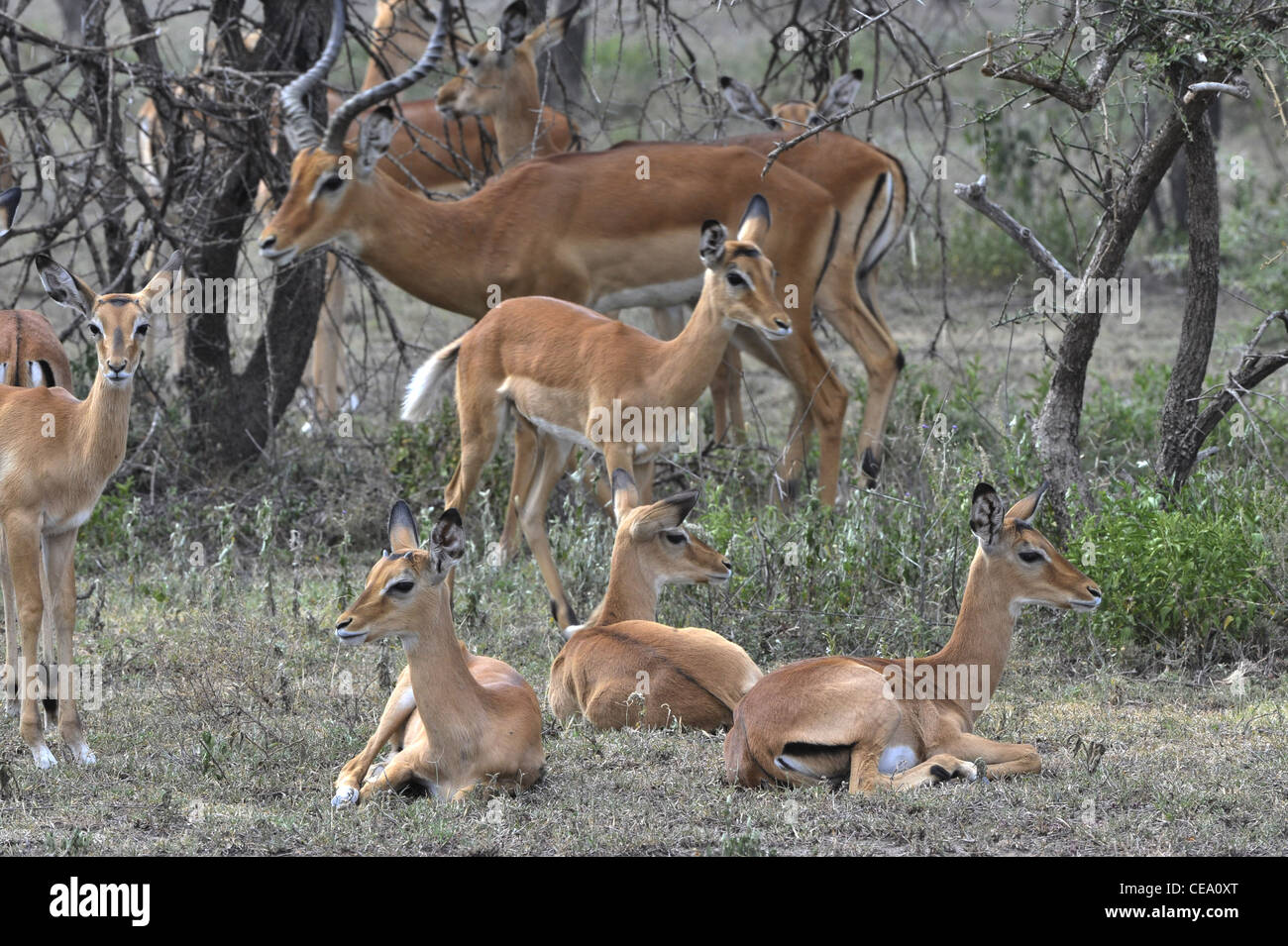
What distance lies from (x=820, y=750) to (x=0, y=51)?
494cm

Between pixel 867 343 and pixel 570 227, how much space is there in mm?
1639

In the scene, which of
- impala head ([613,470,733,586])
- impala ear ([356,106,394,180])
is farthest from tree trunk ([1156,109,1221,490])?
impala ear ([356,106,394,180])

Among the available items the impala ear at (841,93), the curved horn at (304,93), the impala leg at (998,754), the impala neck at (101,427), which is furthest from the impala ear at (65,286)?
the impala ear at (841,93)

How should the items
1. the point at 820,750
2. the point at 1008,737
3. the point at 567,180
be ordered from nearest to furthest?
the point at 820,750
the point at 1008,737
the point at 567,180

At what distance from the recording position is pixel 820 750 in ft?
14.7

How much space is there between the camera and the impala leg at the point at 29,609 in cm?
484

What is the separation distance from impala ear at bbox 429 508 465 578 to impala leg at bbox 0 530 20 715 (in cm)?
163

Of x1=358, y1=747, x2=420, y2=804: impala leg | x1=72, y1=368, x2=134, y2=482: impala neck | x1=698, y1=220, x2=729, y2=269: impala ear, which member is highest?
x1=698, y1=220, x2=729, y2=269: impala ear

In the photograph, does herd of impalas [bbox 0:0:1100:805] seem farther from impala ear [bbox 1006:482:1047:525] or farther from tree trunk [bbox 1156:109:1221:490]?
tree trunk [bbox 1156:109:1221:490]

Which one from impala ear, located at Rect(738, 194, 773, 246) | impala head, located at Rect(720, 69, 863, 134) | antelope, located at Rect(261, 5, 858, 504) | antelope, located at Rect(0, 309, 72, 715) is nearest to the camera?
antelope, located at Rect(0, 309, 72, 715)

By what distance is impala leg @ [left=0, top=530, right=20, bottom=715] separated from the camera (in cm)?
532

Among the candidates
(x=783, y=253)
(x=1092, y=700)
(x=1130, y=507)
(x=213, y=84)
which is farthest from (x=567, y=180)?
(x=1092, y=700)

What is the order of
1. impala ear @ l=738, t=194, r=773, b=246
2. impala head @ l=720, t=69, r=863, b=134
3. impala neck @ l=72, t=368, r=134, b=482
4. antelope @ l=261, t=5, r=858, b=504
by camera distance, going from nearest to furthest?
impala neck @ l=72, t=368, r=134, b=482 < impala ear @ l=738, t=194, r=773, b=246 < antelope @ l=261, t=5, r=858, b=504 < impala head @ l=720, t=69, r=863, b=134

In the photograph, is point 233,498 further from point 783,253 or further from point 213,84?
point 783,253
